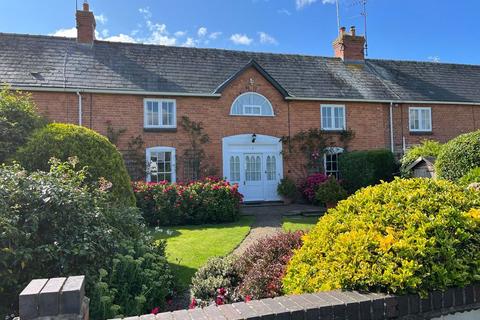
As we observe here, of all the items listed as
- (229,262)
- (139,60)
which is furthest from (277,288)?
(139,60)

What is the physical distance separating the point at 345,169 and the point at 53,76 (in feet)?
44.2

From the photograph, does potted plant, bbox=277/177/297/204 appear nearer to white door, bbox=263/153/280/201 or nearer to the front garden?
white door, bbox=263/153/280/201

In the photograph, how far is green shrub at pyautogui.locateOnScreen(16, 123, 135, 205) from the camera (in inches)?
261

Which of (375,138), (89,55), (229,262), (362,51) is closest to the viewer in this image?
(229,262)

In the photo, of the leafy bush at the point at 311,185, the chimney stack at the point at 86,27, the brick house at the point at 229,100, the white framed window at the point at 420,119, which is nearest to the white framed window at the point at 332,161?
the brick house at the point at 229,100

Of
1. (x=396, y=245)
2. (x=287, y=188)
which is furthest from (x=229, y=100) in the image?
(x=396, y=245)

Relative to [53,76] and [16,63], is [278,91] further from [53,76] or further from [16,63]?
[16,63]

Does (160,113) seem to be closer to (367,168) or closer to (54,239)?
(367,168)

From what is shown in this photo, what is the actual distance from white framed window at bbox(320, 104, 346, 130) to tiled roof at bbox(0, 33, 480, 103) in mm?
597

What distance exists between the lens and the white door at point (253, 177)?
58.4ft

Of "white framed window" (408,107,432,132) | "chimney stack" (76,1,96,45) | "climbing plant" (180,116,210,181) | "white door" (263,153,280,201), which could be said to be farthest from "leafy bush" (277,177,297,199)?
"chimney stack" (76,1,96,45)

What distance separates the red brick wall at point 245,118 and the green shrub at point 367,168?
179 cm

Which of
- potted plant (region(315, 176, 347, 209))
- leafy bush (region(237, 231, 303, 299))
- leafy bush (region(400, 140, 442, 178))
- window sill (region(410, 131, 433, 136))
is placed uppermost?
window sill (region(410, 131, 433, 136))

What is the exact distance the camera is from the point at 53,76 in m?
15.8
